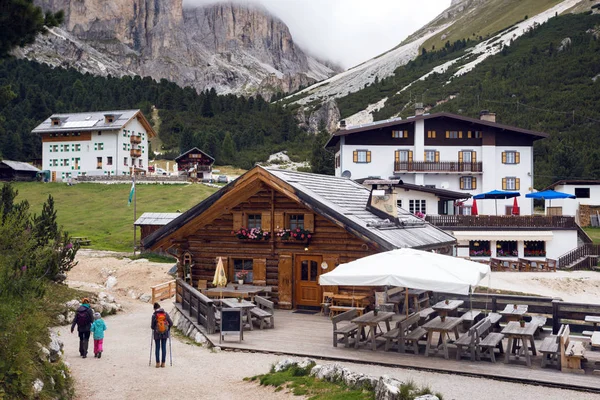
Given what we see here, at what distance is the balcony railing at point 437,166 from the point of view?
5394 centimetres

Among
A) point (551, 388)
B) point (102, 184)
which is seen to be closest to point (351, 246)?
point (551, 388)

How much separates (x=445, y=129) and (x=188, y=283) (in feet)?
130

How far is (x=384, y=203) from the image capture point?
20859mm

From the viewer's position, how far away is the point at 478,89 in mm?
129250

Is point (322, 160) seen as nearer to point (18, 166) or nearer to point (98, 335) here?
point (18, 166)

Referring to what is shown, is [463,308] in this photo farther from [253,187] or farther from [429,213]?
[429,213]

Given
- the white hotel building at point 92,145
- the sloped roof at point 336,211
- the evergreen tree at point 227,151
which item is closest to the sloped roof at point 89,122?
the white hotel building at point 92,145

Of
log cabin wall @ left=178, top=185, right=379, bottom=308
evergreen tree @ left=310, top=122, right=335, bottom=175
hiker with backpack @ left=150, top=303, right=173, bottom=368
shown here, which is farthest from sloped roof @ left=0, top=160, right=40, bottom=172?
hiker with backpack @ left=150, top=303, right=173, bottom=368

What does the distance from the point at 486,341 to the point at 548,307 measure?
367 cm

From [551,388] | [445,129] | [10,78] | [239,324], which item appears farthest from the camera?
[10,78]

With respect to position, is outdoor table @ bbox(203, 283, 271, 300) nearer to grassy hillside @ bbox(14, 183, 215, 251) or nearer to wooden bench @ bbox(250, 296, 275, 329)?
wooden bench @ bbox(250, 296, 275, 329)

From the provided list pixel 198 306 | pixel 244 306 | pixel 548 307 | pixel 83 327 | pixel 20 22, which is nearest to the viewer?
pixel 20 22

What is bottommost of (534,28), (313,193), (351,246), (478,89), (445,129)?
(351,246)

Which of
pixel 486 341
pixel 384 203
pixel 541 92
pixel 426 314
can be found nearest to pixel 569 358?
pixel 486 341
